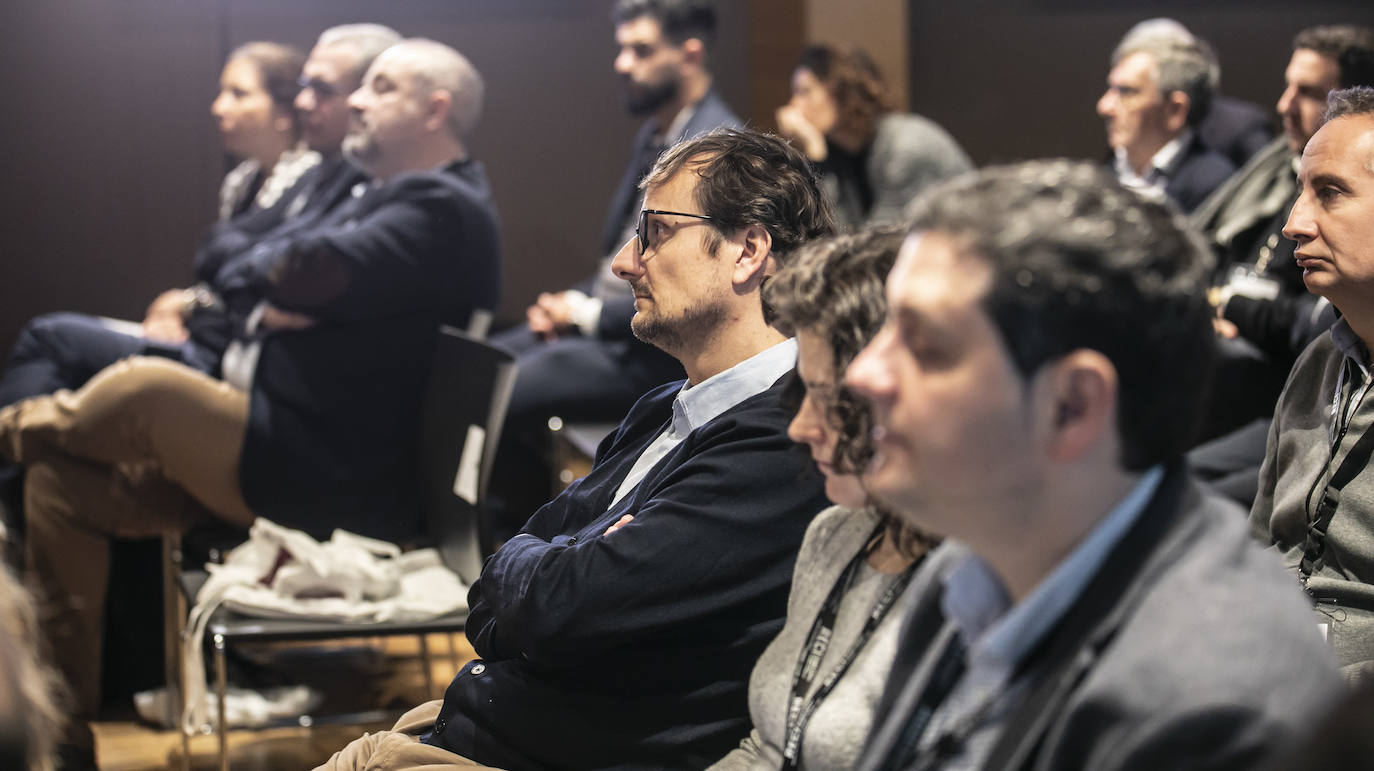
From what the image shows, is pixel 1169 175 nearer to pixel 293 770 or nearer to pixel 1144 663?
pixel 293 770

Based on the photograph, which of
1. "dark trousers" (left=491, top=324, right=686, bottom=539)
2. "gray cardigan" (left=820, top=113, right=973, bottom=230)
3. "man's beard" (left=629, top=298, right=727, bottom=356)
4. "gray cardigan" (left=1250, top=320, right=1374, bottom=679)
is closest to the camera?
"gray cardigan" (left=1250, top=320, right=1374, bottom=679)

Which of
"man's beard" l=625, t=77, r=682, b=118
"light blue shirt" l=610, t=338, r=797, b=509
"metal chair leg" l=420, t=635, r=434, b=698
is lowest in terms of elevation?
"metal chair leg" l=420, t=635, r=434, b=698

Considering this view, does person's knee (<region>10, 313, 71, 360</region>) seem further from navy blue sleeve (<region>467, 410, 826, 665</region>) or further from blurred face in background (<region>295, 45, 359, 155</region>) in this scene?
navy blue sleeve (<region>467, 410, 826, 665</region>)

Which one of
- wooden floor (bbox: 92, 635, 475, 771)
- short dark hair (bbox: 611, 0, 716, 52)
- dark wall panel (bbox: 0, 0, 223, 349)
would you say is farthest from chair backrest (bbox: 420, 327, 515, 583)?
dark wall panel (bbox: 0, 0, 223, 349)

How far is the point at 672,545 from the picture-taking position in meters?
1.62

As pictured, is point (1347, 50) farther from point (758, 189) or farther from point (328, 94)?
point (328, 94)

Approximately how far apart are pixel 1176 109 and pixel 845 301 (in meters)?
3.62

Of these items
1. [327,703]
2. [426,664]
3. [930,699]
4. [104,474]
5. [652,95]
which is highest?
[930,699]

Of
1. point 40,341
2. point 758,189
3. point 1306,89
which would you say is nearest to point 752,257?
point 758,189

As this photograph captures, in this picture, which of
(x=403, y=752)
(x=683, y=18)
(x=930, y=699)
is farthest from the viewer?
(x=683, y=18)

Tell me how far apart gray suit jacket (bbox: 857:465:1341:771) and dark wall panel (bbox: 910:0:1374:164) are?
5568mm

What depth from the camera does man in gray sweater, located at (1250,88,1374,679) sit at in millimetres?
1829

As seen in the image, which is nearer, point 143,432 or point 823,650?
point 823,650

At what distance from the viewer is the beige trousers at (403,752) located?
1.79 meters
